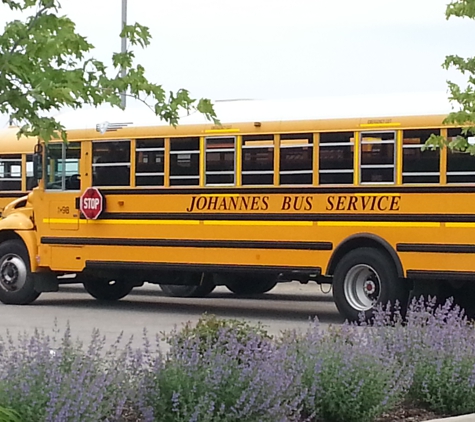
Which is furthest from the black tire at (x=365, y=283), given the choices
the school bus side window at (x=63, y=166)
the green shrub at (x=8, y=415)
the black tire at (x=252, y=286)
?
the green shrub at (x=8, y=415)

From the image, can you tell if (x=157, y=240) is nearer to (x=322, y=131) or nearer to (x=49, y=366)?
(x=322, y=131)

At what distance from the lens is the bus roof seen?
15.6 metres

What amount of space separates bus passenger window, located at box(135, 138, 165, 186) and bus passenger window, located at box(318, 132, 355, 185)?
2.50 m

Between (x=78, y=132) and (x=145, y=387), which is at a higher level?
(x=78, y=132)

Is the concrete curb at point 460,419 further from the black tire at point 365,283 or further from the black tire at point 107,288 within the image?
the black tire at point 107,288

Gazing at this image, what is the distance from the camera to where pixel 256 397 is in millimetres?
7461

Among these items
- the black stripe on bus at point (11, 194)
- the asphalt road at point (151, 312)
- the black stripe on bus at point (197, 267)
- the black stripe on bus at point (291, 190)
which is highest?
the black stripe on bus at point (291, 190)

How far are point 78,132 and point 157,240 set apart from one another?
216 centimetres

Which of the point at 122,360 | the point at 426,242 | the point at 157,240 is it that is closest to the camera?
the point at 122,360

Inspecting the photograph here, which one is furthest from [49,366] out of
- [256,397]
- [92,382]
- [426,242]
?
[426,242]

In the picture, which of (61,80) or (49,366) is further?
(49,366)

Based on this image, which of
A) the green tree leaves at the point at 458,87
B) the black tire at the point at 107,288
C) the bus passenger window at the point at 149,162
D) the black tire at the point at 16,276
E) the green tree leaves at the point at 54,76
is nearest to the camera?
the green tree leaves at the point at 54,76

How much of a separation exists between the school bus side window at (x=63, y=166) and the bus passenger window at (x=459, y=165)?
587 centimetres

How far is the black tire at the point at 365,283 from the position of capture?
15648 mm
